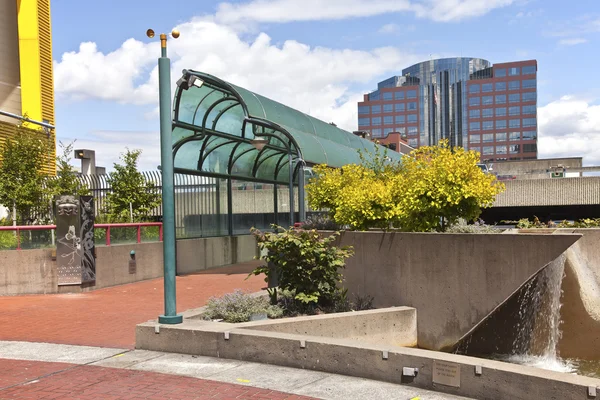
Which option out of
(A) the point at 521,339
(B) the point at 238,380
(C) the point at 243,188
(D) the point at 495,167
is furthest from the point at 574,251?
(D) the point at 495,167

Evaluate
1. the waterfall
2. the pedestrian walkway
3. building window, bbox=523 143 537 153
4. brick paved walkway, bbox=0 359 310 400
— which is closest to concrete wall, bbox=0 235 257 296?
the pedestrian walkway

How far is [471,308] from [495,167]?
4946 cm

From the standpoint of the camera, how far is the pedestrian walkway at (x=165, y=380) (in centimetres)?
655

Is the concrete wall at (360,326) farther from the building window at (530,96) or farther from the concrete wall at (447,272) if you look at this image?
the building window at (530,96)

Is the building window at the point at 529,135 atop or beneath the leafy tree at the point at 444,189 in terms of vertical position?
atop

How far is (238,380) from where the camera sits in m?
7.09

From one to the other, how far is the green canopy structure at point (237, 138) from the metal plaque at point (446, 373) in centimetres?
1131

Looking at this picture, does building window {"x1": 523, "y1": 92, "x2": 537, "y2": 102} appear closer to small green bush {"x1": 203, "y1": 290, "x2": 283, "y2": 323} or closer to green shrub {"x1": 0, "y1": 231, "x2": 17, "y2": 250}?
green shrub {"x1": 0, "y1": 231, "x2": 17, "y2": 250}

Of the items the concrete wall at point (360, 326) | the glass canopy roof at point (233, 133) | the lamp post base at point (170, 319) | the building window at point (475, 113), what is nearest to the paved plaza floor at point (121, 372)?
the lamp post base at point (170, 319)

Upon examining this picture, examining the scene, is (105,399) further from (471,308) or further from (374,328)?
(471,308)

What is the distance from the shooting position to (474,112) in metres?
146

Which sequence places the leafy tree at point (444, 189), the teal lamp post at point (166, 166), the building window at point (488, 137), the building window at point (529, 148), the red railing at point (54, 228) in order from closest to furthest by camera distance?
the teal lamp post at point (166, 166) < the leafy tree at point (444, 189) < the red railing at point (54, 228) < the building window at point (529, 148) < the building window at point (488, 137)

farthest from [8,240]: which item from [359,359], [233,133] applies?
[359,359]

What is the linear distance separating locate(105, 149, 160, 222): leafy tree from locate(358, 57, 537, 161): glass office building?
118218mm
